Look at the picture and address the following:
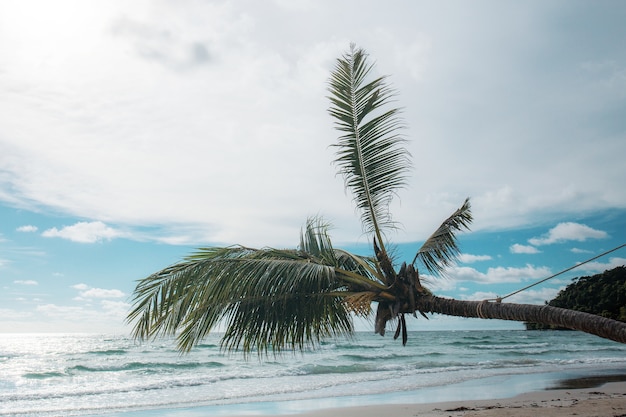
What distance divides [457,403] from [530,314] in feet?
21.0

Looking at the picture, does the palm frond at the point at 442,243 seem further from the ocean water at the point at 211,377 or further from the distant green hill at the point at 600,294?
the distant green hill at the point at 600,294

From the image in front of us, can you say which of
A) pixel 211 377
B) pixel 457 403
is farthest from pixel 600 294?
pixel 457 403

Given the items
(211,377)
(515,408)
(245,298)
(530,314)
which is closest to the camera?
(530,314)

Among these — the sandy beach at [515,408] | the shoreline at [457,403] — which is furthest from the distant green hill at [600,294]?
the sandy beach at [515,408]

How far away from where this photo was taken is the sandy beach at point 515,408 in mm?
9312

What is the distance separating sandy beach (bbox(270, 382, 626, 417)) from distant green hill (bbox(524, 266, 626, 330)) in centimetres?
3097

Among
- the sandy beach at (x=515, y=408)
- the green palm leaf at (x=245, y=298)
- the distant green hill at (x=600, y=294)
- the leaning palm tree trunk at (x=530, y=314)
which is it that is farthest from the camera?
the distant green hill at (x=600, y=294)

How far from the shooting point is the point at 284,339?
6.49 m

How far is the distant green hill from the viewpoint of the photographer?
40.3 meters

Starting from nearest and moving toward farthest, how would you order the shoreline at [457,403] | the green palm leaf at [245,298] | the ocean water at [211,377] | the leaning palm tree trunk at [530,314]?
the leaning palm tree trunk at [530,314] → the green palm leaf at [245,298] → the shoreline at [457,403] → the ocean water at [211,377]

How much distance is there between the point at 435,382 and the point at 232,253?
11.0 m

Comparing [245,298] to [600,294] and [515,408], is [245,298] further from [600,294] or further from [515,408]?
[600,294]

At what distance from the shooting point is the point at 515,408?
9938 millimetres

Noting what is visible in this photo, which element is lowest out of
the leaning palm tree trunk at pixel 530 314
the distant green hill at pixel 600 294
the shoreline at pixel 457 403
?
the shoreline at pixel 457 403
